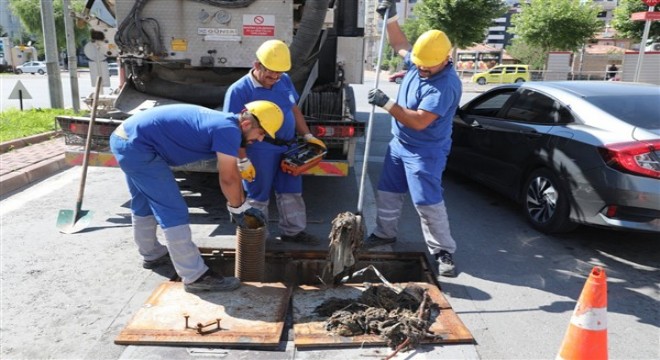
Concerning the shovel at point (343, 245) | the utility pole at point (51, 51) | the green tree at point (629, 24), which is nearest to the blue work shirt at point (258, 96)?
the shovel at point (343, 245)

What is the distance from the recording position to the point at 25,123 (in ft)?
30.4

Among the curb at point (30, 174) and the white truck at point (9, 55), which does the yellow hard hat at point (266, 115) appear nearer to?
the curb at point (30, 174)

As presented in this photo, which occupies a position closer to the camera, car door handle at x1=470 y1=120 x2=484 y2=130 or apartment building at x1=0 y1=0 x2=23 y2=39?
car door handle at x1=470 y1=120 x2=484 y2=130

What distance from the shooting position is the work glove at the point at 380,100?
382 centimetres

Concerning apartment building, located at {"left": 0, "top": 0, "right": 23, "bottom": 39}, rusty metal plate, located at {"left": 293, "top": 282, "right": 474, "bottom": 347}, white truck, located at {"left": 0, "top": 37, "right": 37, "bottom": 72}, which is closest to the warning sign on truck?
rusty metal plate, located at {"left": 293, "top": 282, "right": 474, "bottom": 347}

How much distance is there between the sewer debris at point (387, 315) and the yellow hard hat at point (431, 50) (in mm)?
1679

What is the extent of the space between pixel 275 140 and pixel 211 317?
1558mm

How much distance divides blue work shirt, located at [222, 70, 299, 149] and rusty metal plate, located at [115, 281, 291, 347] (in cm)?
124

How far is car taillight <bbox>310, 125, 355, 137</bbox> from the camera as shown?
4.81 metres

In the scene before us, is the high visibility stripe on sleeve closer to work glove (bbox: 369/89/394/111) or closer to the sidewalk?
work glove (bbox: 369/89/394/111)

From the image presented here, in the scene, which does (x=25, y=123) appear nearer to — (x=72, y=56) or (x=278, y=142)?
(x=72, y=56)

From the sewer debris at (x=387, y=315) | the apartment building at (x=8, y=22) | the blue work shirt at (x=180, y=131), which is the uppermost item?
the apartment building at (x=8, y=22)

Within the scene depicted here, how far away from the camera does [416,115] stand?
12.5ft

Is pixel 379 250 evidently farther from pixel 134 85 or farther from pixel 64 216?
pixel 134 85
